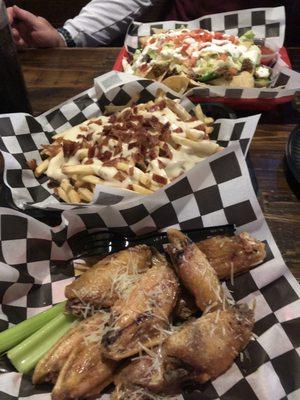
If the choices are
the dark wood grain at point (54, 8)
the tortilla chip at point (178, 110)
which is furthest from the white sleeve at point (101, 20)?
the tortilla chip at point (178, 110)

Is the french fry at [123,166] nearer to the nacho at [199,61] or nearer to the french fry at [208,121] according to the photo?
the french fry at [208,121]

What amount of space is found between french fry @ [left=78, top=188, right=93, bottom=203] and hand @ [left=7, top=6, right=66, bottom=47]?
1939 mm

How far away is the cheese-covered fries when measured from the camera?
73.1 inches

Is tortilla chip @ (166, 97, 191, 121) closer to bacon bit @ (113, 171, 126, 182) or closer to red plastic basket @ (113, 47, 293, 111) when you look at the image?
red plastic basket @ (113, 47, 293, 111)

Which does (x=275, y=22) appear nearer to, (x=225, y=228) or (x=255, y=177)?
(x=255, y=177)

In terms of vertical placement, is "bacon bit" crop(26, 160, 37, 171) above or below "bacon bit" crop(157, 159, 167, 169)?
below

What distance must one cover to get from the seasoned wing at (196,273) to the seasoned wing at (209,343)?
7 centimetres

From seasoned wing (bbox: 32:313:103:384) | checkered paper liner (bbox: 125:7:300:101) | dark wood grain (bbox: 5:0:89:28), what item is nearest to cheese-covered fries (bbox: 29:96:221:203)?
seasoned wing (bbox: 32:313:103:384)

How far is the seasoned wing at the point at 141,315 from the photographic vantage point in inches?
47.1

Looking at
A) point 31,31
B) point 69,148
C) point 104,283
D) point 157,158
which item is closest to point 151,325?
point 104,283

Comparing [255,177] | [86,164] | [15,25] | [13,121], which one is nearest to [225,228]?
[255,177]

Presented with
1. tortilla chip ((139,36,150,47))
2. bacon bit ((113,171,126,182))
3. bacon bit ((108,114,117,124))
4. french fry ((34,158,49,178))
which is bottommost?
french fry ((34,158,49,178))

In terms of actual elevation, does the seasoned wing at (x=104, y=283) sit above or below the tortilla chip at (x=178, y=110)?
below

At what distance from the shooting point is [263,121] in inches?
95.9
